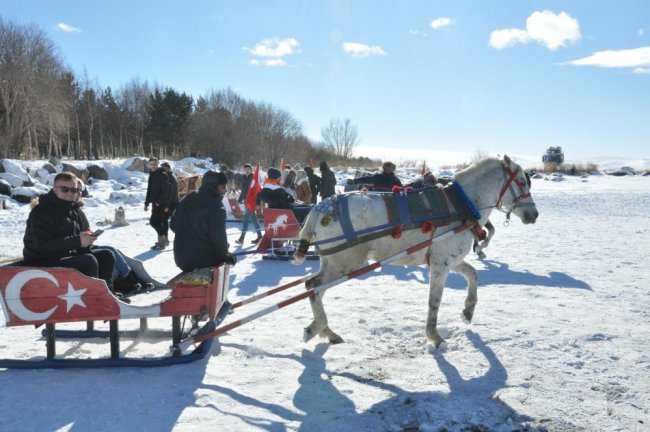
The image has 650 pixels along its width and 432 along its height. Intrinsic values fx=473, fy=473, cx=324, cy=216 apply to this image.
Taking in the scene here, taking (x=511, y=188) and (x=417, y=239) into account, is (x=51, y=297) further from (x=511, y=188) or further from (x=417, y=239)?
(x=511, y=188)

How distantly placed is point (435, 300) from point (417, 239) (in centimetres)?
66

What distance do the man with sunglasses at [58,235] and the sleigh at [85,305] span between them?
311 millimetres

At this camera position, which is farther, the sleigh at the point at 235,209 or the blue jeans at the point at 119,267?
the sleigh at the point at 235,209

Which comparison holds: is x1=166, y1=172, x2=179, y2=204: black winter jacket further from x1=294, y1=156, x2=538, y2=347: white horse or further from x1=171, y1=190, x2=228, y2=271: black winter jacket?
x1=294, y1=156, x2=538, y2=347: white horse

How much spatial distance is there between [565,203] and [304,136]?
3980 centimetres

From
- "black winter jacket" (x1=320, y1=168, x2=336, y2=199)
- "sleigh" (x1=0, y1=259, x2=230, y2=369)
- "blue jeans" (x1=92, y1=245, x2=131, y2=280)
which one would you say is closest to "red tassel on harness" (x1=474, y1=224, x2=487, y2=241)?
"sleigh" (x1=0, y1=259, x2=230, y2=369)

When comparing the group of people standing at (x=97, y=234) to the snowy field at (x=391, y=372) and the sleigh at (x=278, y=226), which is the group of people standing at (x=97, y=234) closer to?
the snowy field at (x=391, y=372)

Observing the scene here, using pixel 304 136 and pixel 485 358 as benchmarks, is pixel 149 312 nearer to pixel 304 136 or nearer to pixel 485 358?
pixel 485 358

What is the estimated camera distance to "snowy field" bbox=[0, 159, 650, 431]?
3455 mm

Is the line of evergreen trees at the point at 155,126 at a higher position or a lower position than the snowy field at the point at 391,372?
higher

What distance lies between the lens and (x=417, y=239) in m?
4.99

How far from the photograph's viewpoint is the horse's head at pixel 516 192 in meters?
5.29

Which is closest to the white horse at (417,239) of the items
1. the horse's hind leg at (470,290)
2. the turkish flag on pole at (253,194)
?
the horse's hind leg at (470,290)

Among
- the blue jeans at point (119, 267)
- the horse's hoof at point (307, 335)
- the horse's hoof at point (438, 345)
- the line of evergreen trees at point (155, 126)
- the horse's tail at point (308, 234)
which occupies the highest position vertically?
the line of evergreen trees at point (155, 126)
